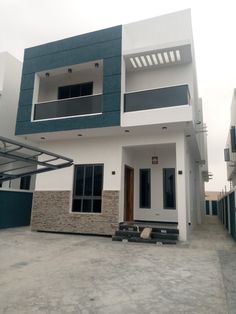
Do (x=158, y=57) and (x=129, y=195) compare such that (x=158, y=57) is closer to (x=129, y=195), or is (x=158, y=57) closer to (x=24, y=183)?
(x=129, y=195)

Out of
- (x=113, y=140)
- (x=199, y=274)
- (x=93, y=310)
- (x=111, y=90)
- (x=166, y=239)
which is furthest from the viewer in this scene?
(x=113, y=140)

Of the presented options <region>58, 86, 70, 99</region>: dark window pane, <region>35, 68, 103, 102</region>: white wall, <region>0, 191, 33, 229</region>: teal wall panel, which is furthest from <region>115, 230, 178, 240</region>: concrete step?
<region>58, 86, 70, 99</region>: dark window pane

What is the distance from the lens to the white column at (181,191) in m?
8.90

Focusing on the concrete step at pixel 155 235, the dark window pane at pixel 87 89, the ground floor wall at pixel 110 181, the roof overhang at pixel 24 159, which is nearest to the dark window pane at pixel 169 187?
the ground floor wall at pixel 110 181

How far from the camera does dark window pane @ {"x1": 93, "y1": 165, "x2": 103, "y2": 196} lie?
10352mm

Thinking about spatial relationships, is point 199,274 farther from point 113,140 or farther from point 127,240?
point 113,140

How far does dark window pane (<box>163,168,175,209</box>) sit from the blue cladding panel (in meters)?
3.68

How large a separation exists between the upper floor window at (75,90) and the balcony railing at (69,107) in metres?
1.53

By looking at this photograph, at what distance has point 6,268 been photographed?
5242mm

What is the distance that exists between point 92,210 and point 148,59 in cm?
638

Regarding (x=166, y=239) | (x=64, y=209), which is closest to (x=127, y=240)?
(x=166, y=239)

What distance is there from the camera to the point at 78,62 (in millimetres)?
10367

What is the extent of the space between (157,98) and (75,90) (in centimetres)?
464

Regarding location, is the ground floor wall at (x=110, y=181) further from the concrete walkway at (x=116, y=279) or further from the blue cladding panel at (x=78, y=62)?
the concrete walkway at (x=116, y=279)
